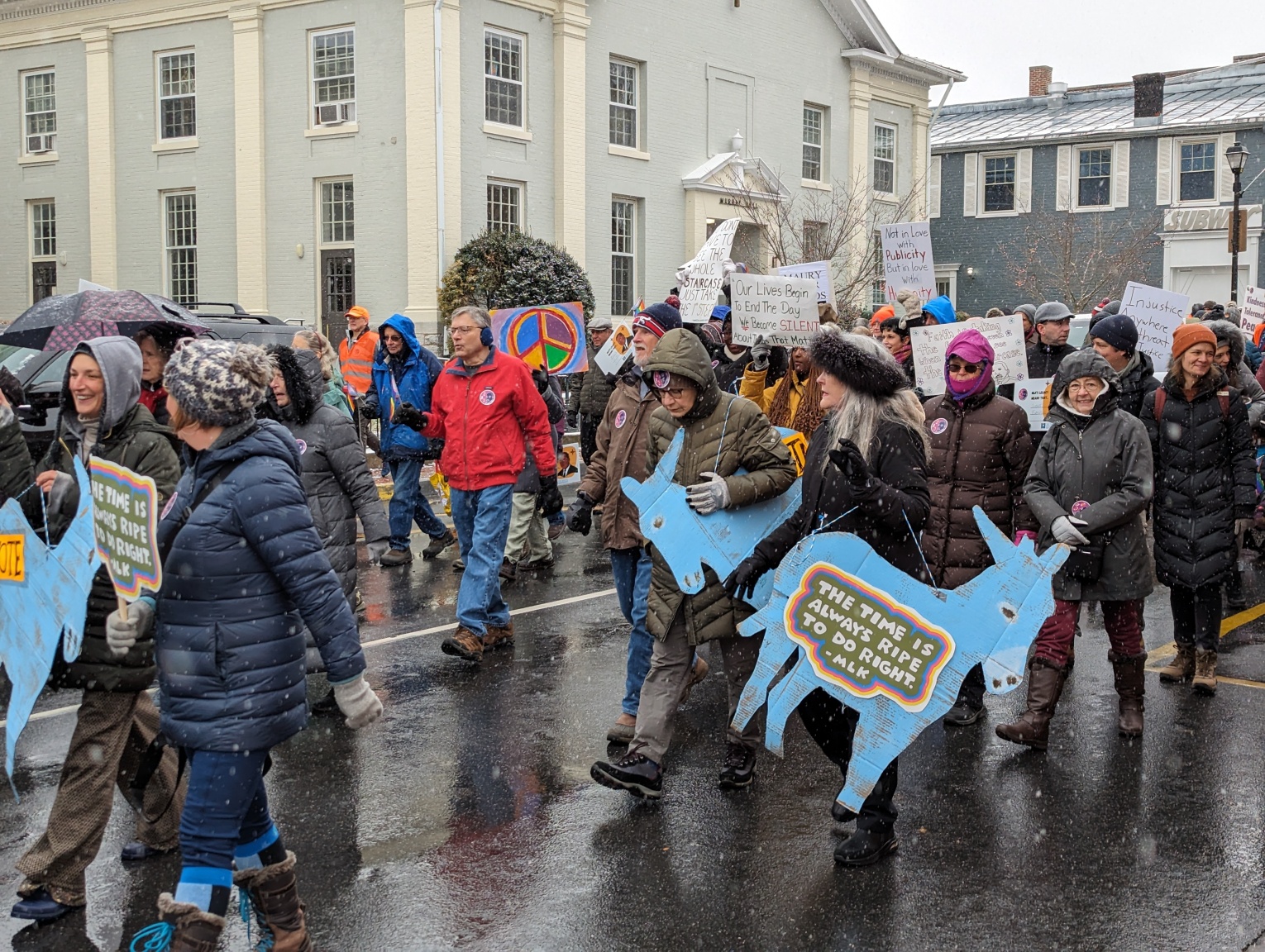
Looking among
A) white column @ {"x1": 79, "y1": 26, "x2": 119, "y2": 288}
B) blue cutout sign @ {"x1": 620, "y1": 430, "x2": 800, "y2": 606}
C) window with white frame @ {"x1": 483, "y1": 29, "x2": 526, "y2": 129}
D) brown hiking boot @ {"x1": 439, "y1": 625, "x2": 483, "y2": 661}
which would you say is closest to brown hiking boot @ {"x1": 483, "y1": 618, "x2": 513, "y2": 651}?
brown hiking boot @ {"x1": 439, "y1": 625, "x2": 483, "y2": 661}

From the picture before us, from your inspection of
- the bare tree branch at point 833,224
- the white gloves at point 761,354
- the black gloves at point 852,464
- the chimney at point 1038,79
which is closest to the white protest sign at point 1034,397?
the white gloves at point 761,354

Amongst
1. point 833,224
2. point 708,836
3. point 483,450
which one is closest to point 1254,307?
point 483,450

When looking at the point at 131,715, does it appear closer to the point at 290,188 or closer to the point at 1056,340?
the point at 1056,340

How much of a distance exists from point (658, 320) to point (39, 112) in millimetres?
25526

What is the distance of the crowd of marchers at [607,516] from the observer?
12.9ft

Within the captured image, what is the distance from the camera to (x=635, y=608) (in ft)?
21.7

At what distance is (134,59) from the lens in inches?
1056

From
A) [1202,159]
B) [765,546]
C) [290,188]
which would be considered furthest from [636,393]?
[1202,159]

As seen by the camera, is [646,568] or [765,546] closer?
[765,546]

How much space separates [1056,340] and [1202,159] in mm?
34708

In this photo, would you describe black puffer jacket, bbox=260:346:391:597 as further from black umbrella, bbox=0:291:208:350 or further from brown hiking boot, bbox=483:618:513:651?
brown hiking boot, bbox=483:618:513:651

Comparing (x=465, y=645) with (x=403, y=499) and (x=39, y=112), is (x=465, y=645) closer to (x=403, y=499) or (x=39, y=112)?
(x=403, y=499)

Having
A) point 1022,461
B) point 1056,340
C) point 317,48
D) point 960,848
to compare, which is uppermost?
point 317,48

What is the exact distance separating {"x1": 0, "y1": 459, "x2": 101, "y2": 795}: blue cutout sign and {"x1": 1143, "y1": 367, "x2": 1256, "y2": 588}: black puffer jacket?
550 centimetres
